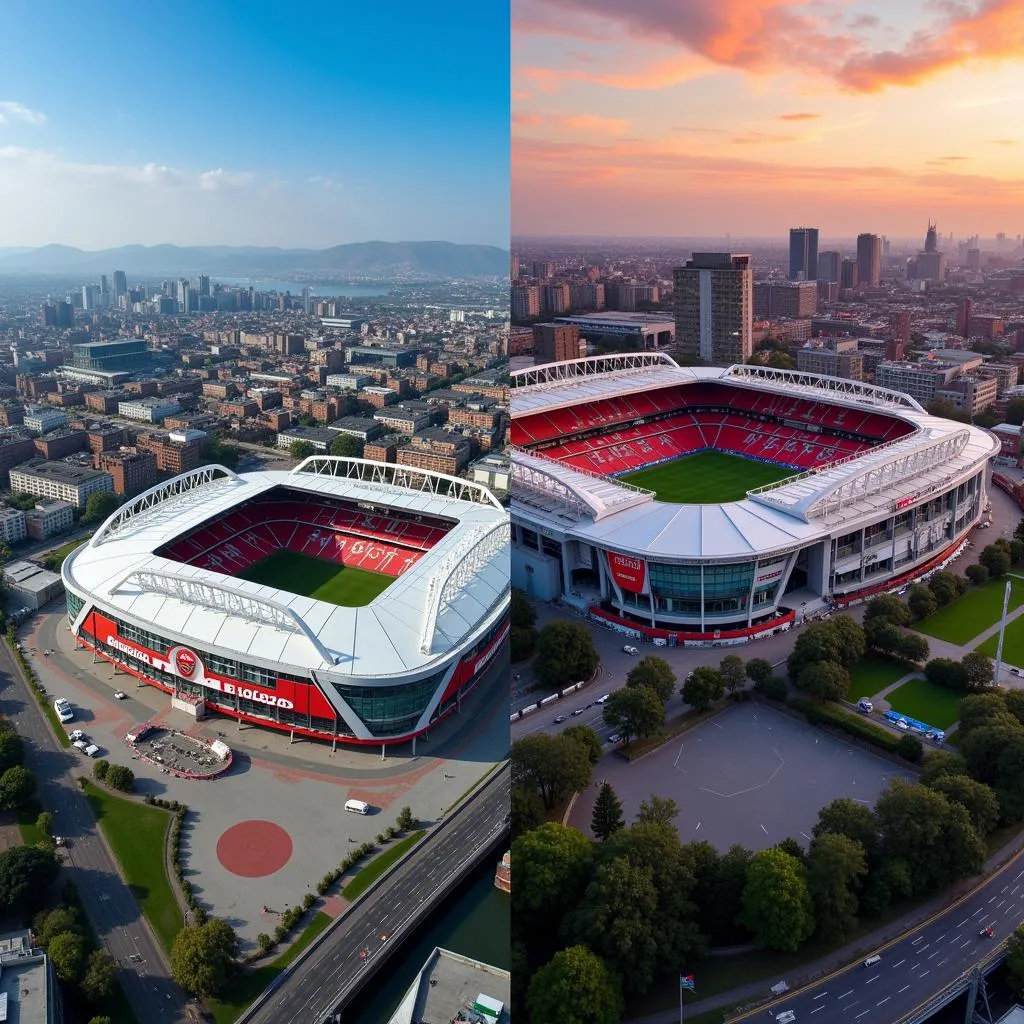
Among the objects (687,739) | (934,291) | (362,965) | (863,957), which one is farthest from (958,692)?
(934,291)

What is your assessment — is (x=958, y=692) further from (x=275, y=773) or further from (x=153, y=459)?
(x=153, y=459)

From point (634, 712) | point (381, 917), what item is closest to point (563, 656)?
point (634, 712)

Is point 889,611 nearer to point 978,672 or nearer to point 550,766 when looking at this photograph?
point 978,672

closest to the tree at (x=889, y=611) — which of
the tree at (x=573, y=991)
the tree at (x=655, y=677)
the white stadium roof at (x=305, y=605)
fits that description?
the tree at (x=655, y=677)

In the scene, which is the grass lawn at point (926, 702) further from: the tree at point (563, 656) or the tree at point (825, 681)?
the tree at point (563, 656)

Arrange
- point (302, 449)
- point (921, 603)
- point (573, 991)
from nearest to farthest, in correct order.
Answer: point (573, 991) < point (921, 603) < point (302, 449)

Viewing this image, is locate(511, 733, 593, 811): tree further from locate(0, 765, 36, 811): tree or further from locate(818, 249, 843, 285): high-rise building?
locate(818, 249, 843, 285): high-rise building
